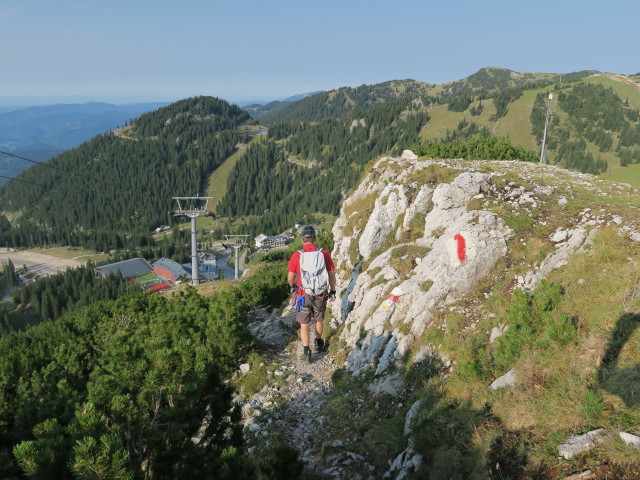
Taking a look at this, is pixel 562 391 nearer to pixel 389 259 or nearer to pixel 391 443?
pixel 391 443

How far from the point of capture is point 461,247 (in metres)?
10.8

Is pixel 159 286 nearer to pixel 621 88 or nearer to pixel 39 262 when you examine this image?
pixel 39 262

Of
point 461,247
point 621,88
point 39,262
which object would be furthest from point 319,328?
point 621,88

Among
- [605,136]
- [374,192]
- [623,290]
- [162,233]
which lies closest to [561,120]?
[605,136]

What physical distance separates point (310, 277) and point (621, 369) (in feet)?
23.1

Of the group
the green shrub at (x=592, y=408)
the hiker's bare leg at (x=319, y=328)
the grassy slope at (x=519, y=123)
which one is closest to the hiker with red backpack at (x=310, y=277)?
the hiker's bare leg at (x=319, y=328)

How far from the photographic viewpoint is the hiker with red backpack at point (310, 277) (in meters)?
10.3

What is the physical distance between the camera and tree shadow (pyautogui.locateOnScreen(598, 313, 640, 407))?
4797 millimetres

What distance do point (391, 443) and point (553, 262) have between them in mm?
6517

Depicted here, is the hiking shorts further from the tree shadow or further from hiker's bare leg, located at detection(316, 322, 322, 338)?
the tree shadow

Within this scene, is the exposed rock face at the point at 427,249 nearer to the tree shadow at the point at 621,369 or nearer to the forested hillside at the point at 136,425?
the tree shadow at the point at 621,369

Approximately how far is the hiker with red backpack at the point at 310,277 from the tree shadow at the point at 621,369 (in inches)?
251

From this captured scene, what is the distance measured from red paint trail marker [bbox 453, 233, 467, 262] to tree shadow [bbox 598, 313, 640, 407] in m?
4.48

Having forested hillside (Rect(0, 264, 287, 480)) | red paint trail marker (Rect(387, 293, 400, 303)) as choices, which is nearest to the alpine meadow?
forested hillside (Rect(0, 264, 287, 480))
